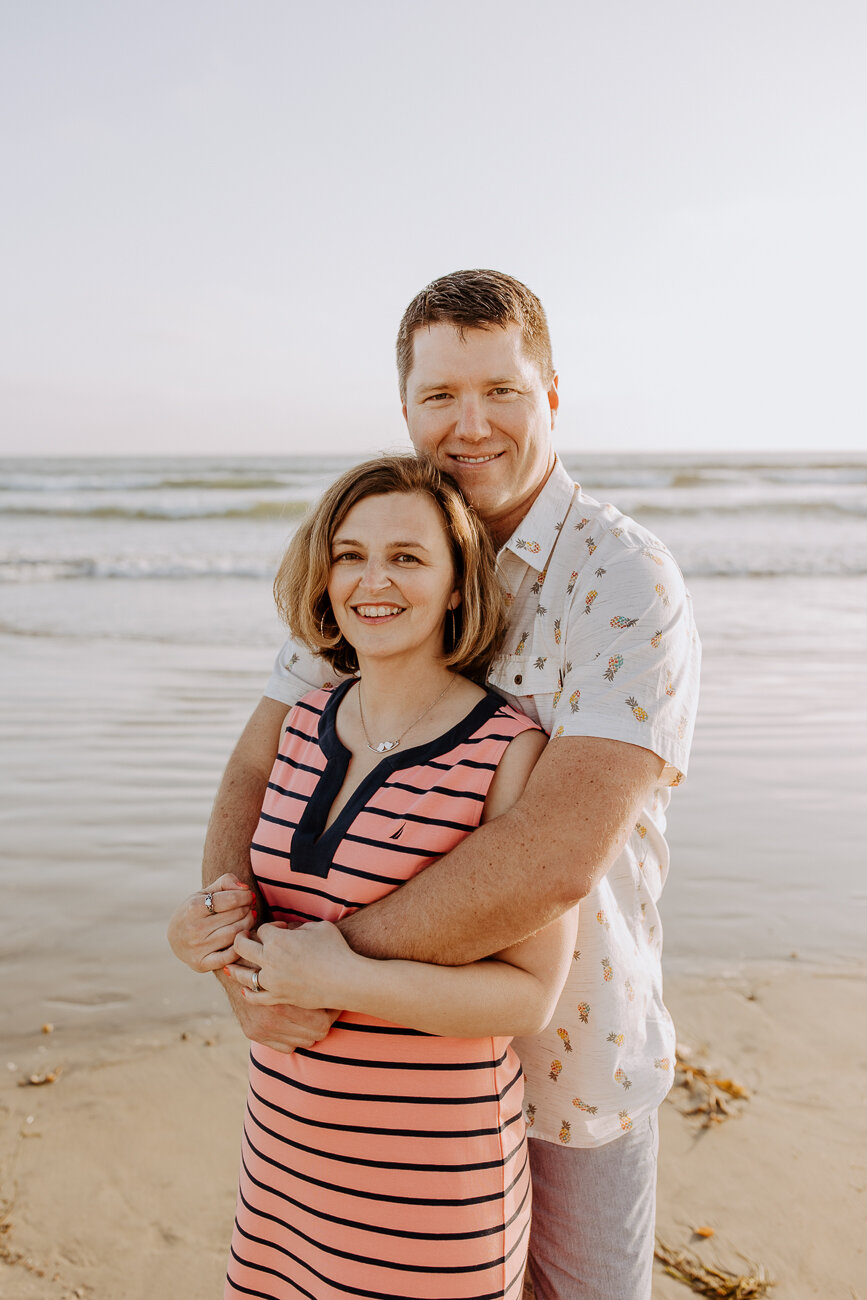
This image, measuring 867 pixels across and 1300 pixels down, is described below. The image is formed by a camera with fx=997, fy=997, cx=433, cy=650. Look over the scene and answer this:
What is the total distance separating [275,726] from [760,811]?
13.3 ft

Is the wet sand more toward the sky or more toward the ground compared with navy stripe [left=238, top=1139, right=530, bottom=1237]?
more toward the ground

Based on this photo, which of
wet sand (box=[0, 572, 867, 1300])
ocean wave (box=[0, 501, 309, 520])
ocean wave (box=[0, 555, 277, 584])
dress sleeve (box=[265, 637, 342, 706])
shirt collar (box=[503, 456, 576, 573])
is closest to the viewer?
shirt collar (box=[503, 456, 576, 573])

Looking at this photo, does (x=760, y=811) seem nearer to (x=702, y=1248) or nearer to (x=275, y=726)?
(x=702, y=1248)

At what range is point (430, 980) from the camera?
172 cm

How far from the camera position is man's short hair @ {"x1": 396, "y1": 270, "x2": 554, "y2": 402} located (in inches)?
86.8

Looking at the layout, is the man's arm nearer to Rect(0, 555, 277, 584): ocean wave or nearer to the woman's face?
the woman's face

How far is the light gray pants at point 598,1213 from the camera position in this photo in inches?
81.2

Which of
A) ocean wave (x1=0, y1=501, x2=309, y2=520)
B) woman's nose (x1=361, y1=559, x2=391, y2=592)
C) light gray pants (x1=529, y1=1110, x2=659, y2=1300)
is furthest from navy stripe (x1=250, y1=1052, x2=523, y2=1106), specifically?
ocean wave (x1=0, y1=501, x2=309, y2=520)

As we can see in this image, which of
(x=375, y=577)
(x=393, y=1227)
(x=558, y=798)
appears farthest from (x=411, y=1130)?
(x=375, y=577)

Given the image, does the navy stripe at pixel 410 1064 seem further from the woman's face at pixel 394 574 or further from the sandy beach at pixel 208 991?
the sandy beach at pixel 208 991

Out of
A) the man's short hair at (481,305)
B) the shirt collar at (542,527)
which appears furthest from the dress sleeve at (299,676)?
the man's short hair at (481,305)

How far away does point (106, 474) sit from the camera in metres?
33.8

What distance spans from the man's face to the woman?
0.14 metres

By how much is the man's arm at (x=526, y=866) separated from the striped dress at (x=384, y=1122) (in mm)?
88
